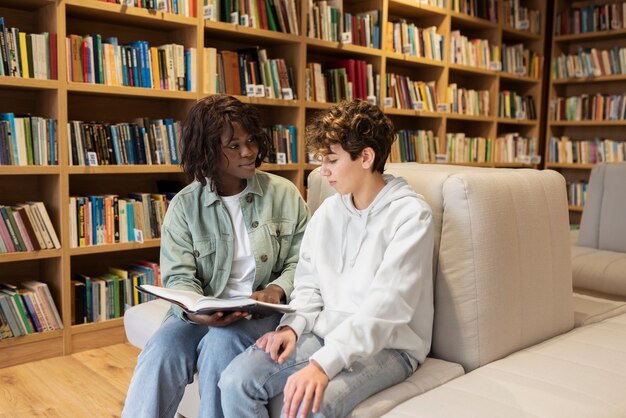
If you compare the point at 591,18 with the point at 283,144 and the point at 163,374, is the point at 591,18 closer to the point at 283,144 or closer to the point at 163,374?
the point at 283,144

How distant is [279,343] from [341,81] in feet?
8.91

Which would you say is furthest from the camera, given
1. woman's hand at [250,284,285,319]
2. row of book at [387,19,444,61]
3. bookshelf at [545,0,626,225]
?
bookshelf at [545,0,626,225]

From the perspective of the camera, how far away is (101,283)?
2998 millimetres

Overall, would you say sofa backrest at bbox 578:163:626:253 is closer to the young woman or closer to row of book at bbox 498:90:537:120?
row of book at bbox 498:90:537:120

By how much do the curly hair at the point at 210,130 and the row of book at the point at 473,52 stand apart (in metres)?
3.21

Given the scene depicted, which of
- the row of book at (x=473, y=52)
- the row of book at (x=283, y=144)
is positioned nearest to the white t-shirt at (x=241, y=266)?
the row of book at (x=283, y=144)

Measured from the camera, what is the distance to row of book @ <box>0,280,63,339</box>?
2.71 metres

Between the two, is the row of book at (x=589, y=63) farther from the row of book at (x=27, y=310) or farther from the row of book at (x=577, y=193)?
the row of book at (x=27, y=310)

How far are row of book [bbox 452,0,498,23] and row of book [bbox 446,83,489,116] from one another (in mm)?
574

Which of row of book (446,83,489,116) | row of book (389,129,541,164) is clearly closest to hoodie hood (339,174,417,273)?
row of book (389,129,541,164)

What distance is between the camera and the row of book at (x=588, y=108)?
523cm

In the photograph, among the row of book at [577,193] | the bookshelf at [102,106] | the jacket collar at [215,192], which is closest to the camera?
the jacket collar at [215,192]

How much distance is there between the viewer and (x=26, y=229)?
109 inches

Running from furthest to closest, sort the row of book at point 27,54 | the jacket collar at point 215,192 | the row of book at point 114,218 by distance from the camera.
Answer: the row of book at point 114,218 → the row of book at point 27,54 → the jacket collar at point 215,192
